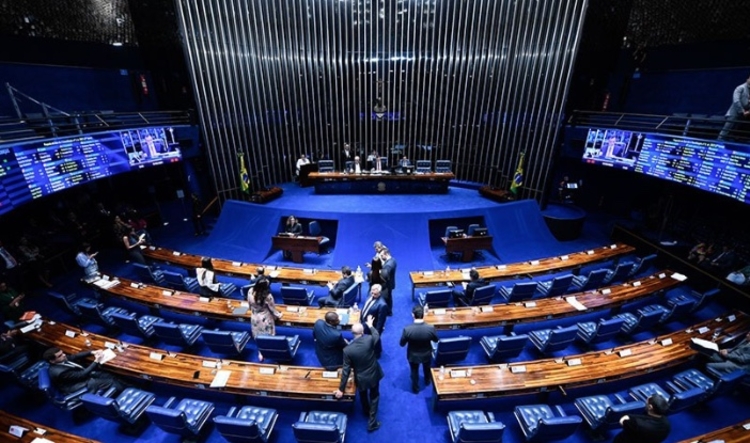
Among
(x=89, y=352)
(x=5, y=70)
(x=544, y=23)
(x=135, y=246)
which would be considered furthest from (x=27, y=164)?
(x=544, y=23)

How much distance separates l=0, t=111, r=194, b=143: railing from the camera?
7.61 meters

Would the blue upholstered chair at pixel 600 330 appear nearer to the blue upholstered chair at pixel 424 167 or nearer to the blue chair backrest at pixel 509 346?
the blue chair backrest at pixel 509 346

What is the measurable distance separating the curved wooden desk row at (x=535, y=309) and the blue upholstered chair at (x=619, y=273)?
0.79 m

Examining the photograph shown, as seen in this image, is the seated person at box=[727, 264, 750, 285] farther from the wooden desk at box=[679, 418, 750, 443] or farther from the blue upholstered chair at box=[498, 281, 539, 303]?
the wooden desk at box=[679, 418, 750, 443]

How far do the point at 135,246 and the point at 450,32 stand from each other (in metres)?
14.2

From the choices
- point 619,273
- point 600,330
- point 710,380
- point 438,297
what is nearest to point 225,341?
point 438,297

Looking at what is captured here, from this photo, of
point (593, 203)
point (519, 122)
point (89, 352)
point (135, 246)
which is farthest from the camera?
point (593, 203)

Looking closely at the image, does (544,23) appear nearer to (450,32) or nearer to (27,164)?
(450,32)

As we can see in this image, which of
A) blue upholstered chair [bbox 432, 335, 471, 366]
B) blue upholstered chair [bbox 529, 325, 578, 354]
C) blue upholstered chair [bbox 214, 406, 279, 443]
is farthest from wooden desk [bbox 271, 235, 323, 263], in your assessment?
blue upholstered chair [bbox 529, 325, 578, 354]

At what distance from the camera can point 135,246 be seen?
9.13 m

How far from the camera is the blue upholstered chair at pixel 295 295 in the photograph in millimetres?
7237

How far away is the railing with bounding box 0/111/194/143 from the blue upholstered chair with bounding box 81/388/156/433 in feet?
19.8

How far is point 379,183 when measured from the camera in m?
13.1

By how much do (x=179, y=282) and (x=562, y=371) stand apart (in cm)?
826
